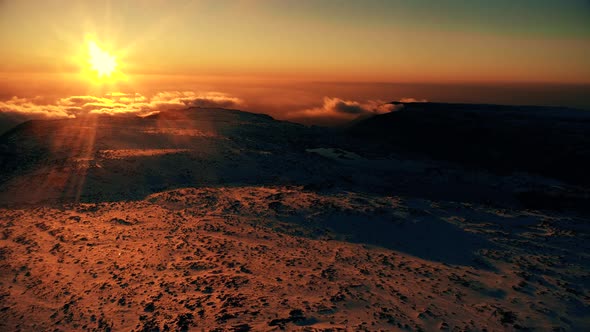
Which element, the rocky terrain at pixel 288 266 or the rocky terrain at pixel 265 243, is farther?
the rocky terrain at pixel 265 243

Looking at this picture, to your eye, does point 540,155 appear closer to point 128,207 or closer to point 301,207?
point 301,207

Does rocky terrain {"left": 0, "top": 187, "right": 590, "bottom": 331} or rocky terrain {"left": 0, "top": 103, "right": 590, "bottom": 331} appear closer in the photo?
rocky terrain {"left": 0, "top": 187, "right": 590, "bottom": 331}

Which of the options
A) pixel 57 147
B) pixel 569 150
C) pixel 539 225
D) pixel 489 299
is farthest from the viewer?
pixel 569 150

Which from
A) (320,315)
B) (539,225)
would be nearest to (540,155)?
(539,225)

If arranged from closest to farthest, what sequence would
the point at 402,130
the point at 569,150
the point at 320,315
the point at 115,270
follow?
the point at 320,315 < the point at 115,270 < the point at 569,150 < the point at 402,130

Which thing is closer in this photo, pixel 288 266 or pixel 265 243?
pixel 288 266

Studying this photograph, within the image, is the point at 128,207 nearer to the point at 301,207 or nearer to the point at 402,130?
the point at 301,207

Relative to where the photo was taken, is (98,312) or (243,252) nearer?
(98,312)
